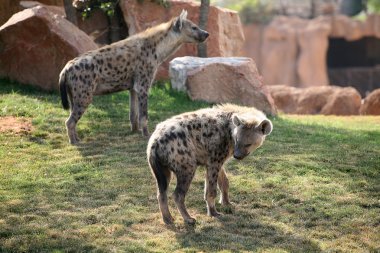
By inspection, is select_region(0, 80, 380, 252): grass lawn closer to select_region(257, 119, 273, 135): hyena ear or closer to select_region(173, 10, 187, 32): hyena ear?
select_region(257, 119, 273, 135): hyena ear

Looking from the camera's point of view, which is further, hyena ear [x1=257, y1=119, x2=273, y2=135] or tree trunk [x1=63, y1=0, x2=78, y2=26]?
tree trunk [x1=63, y1=0, x2=78, y2=26]

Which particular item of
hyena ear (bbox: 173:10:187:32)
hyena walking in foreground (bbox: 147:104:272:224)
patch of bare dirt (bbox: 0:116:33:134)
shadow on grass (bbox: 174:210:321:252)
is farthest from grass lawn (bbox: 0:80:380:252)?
hyena ear (bbox: 173:10:187:32)

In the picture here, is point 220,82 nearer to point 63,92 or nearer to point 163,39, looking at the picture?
point 163,39

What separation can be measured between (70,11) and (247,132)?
6.47 m

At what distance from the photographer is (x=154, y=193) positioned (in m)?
6.35

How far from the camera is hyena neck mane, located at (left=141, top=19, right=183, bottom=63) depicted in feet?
28.1

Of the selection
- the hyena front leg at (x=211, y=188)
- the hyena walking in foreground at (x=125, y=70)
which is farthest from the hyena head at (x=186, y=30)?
the hyena front leg at (x=211, y=188)

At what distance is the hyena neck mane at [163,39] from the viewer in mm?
8578

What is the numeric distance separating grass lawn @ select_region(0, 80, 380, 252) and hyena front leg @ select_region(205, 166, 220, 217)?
9 centimetres

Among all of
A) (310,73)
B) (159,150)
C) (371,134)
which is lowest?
(310,73)

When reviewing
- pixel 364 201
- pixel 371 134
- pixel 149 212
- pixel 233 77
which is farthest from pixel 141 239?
pixel 233 77

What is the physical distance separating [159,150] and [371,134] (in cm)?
446

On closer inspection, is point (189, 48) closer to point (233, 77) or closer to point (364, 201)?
point (233, 77)

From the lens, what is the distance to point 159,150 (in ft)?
17.9
